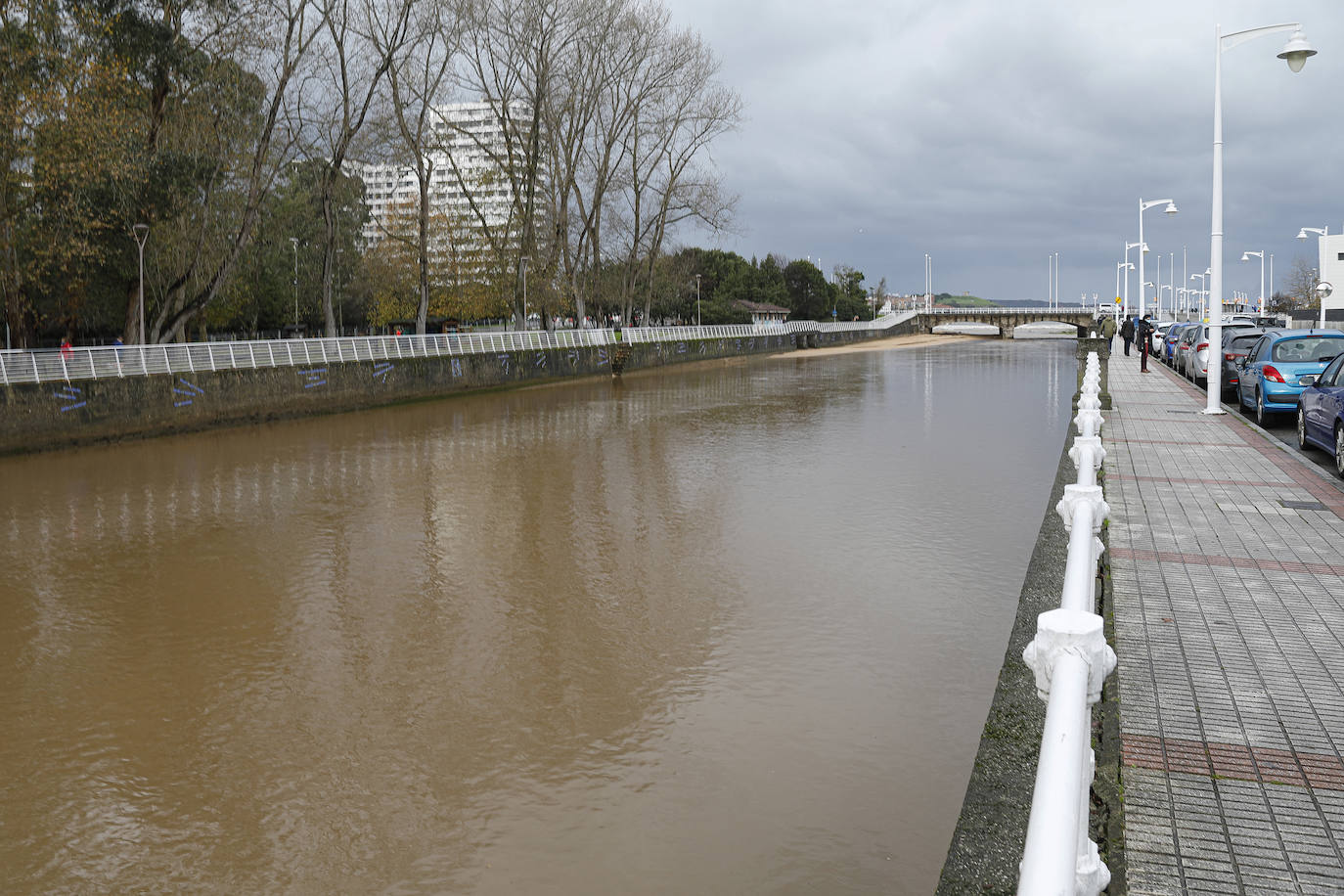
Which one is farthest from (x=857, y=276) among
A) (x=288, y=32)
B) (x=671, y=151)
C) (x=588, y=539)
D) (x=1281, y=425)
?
(x=588, y=539)

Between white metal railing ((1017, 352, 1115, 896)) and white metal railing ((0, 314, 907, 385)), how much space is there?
2244 cm

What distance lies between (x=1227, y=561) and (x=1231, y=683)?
3.07 metres

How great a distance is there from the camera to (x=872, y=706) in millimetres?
6551

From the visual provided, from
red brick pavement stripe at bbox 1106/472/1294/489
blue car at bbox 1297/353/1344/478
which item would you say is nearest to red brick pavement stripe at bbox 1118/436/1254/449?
blue car at bbox 1297/353/1344/478

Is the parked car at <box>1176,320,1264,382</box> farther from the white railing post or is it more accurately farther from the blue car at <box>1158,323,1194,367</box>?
the white railing post

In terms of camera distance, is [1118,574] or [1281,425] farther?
[1281,425]

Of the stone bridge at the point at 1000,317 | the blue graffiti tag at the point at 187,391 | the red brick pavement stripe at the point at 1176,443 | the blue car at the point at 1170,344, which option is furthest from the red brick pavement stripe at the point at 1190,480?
the stone bridge at the point at 1000,317

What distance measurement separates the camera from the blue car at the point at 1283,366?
18.4 meters

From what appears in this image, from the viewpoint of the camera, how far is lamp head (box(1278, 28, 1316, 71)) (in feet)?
58.3

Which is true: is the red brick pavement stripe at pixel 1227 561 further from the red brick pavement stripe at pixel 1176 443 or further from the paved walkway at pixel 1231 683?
the red brick pavement stripe at pixel 1176 443

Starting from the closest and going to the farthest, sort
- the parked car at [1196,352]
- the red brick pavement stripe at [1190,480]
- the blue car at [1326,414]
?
the red brick pavement stripe at [1190,480] → the blue car at [1326,414] → the parked car at [1196,352]

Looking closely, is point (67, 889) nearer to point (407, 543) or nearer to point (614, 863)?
point (614, 863)

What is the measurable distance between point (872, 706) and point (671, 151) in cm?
5280

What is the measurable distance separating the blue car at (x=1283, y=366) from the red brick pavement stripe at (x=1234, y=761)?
1487 cm
